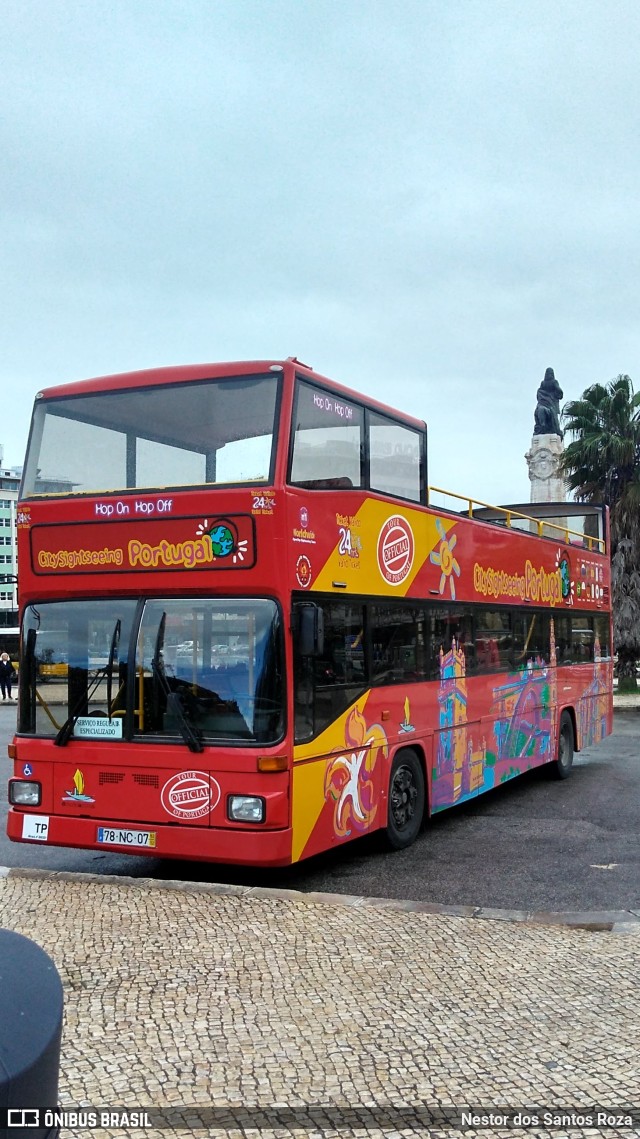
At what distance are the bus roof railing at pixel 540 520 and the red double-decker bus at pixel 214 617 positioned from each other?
1.99 metres

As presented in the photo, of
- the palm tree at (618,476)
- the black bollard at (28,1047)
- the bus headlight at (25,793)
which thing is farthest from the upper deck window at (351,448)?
the palm tree at (618,476)

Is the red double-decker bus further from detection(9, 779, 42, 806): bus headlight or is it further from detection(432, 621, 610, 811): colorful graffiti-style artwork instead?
detection(432, 621, 610, 811): colorful graffiti-style artwork

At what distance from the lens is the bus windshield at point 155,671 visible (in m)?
7.28

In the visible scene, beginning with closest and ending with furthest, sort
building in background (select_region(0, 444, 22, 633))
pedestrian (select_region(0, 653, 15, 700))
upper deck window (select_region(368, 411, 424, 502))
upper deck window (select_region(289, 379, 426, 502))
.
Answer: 1. upper deck window (select_region(289, 379, 426, 502))
2. upper deck window (select_region(368, 411, 424, 502))
3. pedestrian (select_region(0, 653, 15, 700))
4. building in background (select_region(0, 444, 22, 633))

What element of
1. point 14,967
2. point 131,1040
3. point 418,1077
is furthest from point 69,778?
point 14,967

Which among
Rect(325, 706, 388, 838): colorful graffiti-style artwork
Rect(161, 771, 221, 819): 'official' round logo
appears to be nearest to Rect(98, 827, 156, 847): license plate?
Rect(161, 771, 221, 819): 'official' round logo

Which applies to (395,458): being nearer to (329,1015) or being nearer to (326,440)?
(326,440)

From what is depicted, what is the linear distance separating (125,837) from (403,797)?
9.21 feet

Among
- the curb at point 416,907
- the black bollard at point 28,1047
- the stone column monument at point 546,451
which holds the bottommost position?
the curb at point 416,907

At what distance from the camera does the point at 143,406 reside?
316 inches

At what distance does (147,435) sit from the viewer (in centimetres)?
796

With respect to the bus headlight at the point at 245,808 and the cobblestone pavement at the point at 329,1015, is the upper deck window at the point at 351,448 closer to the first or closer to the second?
the bus headlight at the point at 245,808

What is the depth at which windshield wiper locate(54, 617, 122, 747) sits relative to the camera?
7.65 m

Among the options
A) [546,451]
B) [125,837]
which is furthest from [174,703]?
[546,451]
